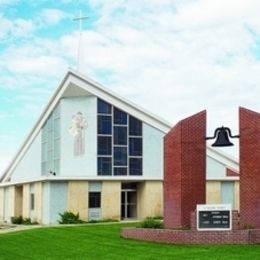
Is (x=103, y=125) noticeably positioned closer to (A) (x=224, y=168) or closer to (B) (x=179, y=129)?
(A) (x=224, y=168)

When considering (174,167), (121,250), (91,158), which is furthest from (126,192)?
(121,250)

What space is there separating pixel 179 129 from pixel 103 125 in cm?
2324

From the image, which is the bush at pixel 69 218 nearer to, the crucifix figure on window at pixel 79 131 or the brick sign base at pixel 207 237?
the crucifix figure on window at pixel 79 131

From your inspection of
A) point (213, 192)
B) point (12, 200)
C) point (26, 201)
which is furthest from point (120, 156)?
point (12, 200)

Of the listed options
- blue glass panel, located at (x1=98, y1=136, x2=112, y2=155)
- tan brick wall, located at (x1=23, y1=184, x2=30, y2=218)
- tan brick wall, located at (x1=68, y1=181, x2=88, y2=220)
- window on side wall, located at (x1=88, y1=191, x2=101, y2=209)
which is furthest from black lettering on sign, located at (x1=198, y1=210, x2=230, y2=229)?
tan brick wall, located at (x1=23, y1=184, x2=30, y2=218)

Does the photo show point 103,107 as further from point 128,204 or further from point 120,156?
point 128,204

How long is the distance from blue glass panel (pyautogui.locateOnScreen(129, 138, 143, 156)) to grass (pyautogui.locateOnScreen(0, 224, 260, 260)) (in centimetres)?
2042

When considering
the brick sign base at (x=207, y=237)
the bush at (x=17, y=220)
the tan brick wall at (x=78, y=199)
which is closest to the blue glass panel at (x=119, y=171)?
the tan brick wall at (x=78, y=199)

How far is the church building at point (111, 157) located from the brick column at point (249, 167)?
883 inches

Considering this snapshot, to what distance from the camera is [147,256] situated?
18297 mm

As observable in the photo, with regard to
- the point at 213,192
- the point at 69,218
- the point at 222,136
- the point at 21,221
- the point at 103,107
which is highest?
the point at 103,107

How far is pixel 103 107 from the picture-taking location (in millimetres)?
46969

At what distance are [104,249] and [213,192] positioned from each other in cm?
2762

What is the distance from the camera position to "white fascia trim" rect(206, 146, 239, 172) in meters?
48.8
